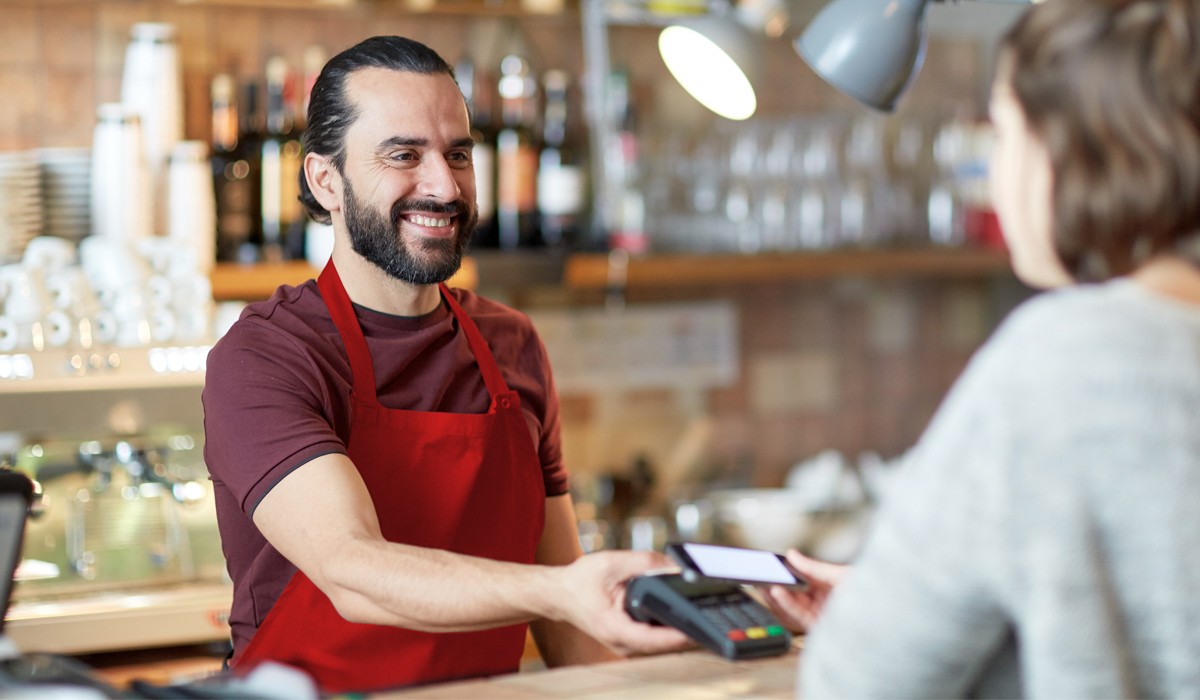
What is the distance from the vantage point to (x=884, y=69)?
5.39 ft

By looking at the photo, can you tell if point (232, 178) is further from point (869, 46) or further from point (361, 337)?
point (869, 46)

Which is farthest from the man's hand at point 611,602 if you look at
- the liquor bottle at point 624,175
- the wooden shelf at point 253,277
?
the liquor bottle at point 624,175

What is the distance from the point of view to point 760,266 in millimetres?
2922

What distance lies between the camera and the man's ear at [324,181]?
1729 millimetres

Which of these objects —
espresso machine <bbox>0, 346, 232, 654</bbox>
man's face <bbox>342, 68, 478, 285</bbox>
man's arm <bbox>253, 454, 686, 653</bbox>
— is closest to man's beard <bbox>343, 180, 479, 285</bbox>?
man's face <bbox>342, 68, 478, 285</bbox>

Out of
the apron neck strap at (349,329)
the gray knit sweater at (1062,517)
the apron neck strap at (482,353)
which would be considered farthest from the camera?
the apron neck strap at (482,353)

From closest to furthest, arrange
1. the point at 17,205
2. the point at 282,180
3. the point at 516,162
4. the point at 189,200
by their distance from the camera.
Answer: the point at 17,205
the point at 189,200
the point at 282,180
the point at 516,162

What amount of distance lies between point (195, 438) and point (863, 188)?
166 centimetres

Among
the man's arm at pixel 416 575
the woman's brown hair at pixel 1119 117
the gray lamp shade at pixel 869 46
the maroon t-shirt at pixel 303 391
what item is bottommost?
the man's arm at pixel 416 575

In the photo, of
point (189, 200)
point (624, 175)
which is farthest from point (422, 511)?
point (624, 175)

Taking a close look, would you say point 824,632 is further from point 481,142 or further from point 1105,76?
point 481,142

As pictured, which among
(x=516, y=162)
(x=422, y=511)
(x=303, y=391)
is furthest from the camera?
(x=516, y=162)

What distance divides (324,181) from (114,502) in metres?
0.85

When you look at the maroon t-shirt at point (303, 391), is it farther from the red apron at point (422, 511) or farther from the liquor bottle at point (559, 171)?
the liquor bottle at point (559, 171)
